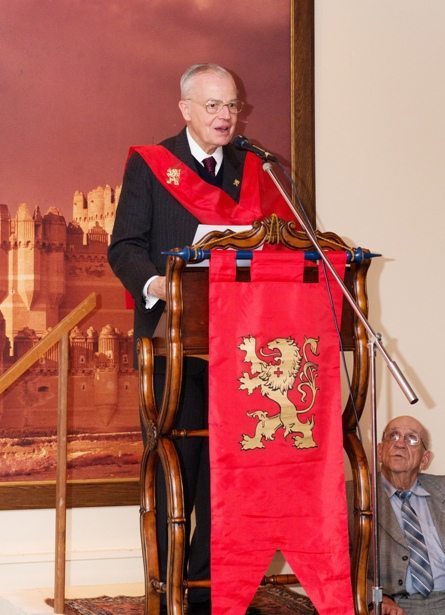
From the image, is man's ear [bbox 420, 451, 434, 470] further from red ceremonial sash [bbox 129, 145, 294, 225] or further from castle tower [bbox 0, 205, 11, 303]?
castle tower [bbox 0, 205, 11, 303]

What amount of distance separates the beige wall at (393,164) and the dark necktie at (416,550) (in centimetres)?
79

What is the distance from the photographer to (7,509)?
389 centimetres

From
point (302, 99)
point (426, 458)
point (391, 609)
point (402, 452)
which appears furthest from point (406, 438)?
point (302, 99)

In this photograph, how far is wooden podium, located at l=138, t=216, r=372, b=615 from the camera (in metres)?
2.58

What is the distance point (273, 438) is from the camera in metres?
2.58

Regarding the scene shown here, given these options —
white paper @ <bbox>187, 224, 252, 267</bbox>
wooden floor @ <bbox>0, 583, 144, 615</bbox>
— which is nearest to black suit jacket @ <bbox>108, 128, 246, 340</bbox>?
white paper @ <bbox>187, 224, 252, 267</bbox>

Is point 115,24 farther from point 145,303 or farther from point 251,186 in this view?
point 145,303

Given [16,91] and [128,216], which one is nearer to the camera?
[128,216]

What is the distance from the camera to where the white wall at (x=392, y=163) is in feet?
14.6

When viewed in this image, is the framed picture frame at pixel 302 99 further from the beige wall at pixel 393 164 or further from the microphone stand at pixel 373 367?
the microphone stand at pixel 373 367

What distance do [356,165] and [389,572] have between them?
6.03ft

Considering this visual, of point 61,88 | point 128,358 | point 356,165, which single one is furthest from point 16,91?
point 356,165

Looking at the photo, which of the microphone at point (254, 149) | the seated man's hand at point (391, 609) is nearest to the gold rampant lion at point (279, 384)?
the microphone at point (254, 149)

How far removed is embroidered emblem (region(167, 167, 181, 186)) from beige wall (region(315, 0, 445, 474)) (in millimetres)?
1441
